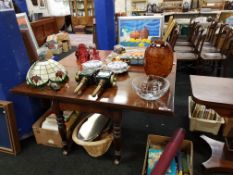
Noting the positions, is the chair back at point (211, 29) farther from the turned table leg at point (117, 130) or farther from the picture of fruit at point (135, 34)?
the turned table leg at point (117, 130)

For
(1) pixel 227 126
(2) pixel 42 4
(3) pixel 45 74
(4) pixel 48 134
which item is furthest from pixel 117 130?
(2) pixel 42 4

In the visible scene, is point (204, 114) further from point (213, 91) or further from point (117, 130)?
point (117, 130)

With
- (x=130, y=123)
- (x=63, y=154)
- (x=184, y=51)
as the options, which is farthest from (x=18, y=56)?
(x=184, y=51)

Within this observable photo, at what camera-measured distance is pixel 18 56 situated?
139 centimetres

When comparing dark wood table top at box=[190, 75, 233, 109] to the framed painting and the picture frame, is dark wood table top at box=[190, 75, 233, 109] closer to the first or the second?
the framed painting

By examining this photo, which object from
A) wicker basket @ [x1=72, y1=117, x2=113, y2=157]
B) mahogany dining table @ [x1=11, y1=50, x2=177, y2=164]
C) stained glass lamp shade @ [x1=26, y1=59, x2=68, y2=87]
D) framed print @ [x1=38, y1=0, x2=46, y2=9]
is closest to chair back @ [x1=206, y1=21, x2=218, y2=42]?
mahogany dining table @ [x1=11, y1=50, x2=177, y2=164]

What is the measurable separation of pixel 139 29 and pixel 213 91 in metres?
1.01

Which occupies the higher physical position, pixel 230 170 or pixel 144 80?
pixel 144 80

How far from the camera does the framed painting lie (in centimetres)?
183

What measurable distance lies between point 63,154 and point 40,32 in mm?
2959

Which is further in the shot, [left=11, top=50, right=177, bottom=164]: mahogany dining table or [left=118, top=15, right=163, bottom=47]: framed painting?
[left=118, top=15, right=163, bottom=47]: framed painting

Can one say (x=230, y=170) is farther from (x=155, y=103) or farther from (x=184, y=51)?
(x=184, y=51)

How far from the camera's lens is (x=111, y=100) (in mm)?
1011

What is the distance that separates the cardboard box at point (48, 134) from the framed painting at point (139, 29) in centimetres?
90
